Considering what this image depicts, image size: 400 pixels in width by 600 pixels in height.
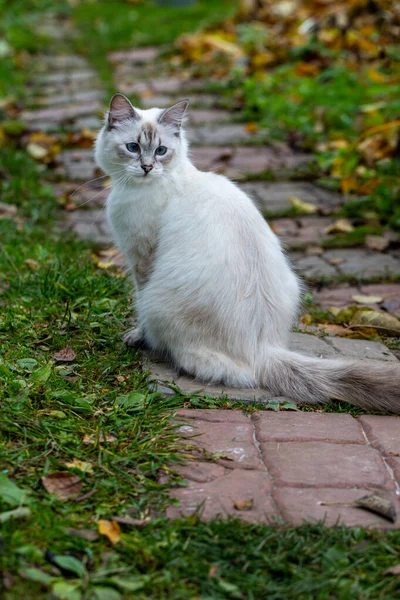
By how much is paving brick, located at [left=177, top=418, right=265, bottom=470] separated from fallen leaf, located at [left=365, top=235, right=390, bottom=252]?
2.61 m

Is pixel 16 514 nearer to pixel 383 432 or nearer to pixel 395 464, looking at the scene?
pixel 395 464

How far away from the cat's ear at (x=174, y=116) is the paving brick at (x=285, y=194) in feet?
6.92

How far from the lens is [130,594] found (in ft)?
7.00

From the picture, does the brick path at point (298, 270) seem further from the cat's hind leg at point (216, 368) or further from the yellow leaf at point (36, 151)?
the yellow leaf at point (36, 151)

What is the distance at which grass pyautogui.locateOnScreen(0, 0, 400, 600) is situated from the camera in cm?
217

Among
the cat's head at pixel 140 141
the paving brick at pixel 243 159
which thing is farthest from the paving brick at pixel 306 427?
the paving brick at pixel 243 159

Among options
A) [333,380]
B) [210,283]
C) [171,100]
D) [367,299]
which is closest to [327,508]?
[333,380]

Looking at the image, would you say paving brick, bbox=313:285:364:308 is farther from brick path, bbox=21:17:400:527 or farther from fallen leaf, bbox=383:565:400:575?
fallen leaf, bbox=383:565:400:575

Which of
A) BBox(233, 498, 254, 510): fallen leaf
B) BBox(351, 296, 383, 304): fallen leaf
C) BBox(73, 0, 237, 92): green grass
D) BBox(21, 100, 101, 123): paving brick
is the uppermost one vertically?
→ BBox(73, 0, 237, 92): green grass

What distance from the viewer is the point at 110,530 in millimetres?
2352

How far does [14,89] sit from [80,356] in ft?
18.4

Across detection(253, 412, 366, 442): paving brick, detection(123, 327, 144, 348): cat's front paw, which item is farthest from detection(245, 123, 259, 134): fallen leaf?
detection(253, 412, 366, 442): paving brick

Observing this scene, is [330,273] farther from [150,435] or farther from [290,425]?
[150,435]

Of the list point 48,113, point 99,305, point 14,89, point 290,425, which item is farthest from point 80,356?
point 14,89
